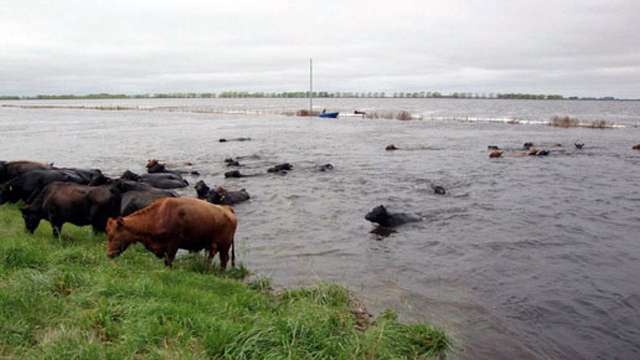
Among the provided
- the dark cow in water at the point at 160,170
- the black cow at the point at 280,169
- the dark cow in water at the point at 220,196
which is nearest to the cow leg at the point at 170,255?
the dark cow in water at the point at 220,196

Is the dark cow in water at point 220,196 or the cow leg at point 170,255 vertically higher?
the cow leg at point 170,255

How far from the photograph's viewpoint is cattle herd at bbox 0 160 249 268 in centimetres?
867

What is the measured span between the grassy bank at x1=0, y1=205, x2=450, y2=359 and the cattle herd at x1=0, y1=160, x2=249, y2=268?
0.53 meters

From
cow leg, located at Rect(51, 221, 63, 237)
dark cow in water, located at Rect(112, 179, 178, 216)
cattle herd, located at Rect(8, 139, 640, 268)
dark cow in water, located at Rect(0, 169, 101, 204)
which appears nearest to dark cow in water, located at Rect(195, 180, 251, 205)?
cattle herd, located at Rect(8, 139, 640, 268)

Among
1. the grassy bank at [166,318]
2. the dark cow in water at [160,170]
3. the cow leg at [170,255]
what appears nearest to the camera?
the grassy bank at [166,318]

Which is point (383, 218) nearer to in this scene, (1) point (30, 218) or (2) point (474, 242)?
(2) point (474, 242)

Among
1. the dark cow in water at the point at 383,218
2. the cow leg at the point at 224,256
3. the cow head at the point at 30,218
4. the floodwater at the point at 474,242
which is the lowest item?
the floodwater at the point at 474,242

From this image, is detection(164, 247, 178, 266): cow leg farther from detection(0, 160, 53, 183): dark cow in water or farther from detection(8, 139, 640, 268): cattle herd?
detection(0, 160, 53, 183): dark cow in water

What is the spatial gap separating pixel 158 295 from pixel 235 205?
10.8m

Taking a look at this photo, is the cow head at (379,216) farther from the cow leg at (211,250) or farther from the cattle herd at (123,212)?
the cow leg at (211,250)

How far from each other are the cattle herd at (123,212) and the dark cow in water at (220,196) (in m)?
3.63

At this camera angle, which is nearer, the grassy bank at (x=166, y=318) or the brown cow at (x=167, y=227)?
the grassy bank at (x=166, y=318)

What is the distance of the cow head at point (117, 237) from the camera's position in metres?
8.60

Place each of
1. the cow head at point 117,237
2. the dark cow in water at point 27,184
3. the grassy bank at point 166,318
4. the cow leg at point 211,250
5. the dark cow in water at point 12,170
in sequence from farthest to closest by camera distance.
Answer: the dark cow in water at point 12,170
the dark cow in water at point 27,184
the cow leg at point 211,250
the cow head at point 117,237
the grassy bank at point 166,318
